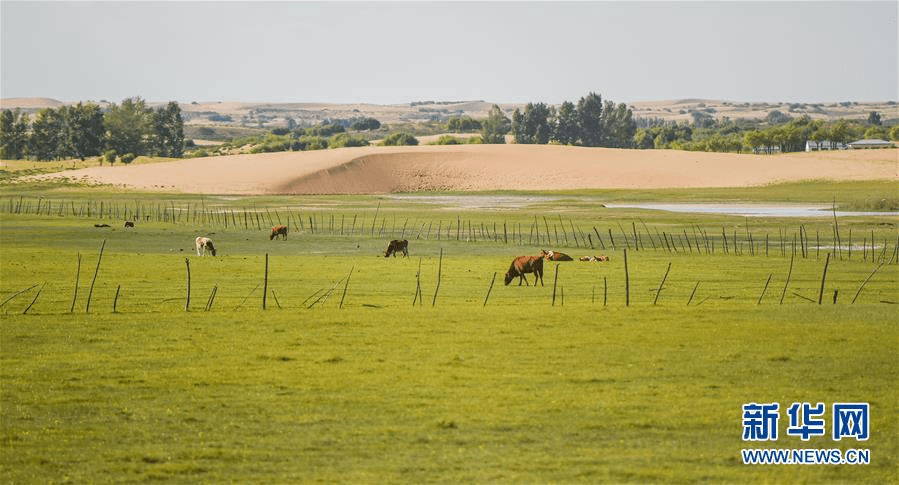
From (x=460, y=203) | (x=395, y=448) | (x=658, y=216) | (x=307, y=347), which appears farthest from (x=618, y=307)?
(x=460, y=203)

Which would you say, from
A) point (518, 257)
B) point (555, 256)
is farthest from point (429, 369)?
point (555, 256)

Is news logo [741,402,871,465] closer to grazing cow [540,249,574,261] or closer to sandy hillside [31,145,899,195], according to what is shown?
grazing cow [540,249,574,261]

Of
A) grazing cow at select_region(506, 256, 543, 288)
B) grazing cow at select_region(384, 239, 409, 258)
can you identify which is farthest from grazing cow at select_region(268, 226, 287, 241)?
grazing cow at select_region(506, 256, 543, 288)

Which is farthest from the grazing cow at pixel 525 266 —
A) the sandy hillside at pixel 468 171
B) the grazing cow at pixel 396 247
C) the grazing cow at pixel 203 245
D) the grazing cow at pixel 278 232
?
the sandy hillside at pixel 468 171

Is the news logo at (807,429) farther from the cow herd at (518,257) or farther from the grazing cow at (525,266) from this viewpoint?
the grazing cow at (525,266)

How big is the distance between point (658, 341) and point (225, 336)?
1070 cm

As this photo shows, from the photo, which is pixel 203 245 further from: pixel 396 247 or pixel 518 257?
pixel 518 257

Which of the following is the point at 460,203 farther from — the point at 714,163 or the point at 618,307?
the point at 618,307

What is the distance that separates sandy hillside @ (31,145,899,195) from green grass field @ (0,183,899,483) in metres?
93.7

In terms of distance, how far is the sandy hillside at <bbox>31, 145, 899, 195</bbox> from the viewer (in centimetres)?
14962

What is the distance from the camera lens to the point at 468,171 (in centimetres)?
16500

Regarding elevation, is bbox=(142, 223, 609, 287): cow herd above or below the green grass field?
below

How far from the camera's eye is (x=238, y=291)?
4431 cm

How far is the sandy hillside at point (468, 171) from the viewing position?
149625 mm
